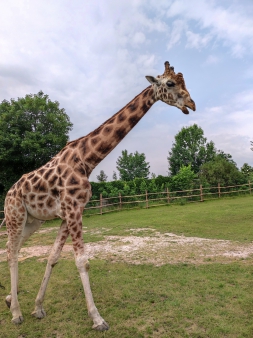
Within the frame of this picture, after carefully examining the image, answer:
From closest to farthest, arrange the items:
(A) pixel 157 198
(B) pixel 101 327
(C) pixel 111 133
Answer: (B) pixel 101 327 → (C) pixel 111 133 → (A) pixel 157 198

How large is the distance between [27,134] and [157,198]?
9895mm

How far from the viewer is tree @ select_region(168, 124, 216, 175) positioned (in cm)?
3644

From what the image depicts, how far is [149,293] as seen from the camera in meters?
4.36

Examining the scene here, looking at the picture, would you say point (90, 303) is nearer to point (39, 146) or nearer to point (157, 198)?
point (39, 146)

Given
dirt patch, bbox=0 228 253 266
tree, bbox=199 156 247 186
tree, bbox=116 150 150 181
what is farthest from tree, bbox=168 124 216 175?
dirt patch, bbox=0 228 253 266

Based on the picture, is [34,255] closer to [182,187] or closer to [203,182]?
[182,187]

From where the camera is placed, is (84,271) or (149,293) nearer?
(84,271)

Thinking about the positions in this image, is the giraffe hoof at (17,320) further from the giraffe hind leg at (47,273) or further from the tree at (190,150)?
the tree at (190,150)

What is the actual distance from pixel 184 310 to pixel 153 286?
0.95 meters

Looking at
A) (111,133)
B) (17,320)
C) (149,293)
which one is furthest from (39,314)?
(111,133)

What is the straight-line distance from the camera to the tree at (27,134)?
1567 cm

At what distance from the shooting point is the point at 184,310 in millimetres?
3742

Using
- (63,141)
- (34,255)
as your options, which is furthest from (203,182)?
(34,255)

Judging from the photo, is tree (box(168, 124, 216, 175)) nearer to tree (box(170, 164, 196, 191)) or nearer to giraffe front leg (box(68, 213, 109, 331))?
tree (box(170, 164, 196, 191))
